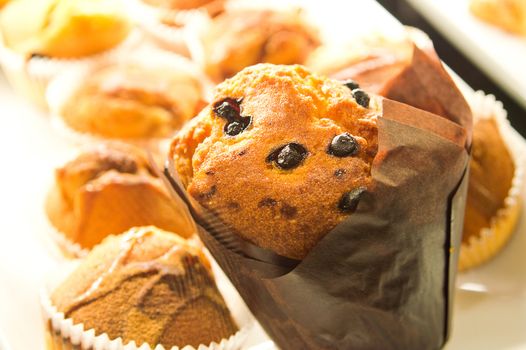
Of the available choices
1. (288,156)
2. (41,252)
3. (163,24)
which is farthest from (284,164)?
(163,24)

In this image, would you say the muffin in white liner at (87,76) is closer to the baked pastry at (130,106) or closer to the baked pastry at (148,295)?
the baked pastry at (130,106)

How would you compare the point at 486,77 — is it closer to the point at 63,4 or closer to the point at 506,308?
the point at 506,308

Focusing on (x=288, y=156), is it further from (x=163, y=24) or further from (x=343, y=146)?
(x=163, y=24)

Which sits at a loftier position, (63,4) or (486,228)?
(63,4)

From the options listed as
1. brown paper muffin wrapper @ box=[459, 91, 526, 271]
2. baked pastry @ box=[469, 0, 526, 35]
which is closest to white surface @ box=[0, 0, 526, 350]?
brown paper muffin wrapper @ box=[459, 91, 526, 271]

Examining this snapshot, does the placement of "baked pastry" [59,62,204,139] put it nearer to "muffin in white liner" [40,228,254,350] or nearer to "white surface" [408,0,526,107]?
"muffin in white liner" [40,228,254,350]

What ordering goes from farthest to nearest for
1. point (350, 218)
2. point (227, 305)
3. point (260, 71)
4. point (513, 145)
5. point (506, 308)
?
point (513, 145), point (506, 308), point (227, 305), point (260, 71), point (350, 218)

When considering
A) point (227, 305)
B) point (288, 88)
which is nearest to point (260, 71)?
point (288, 88)
